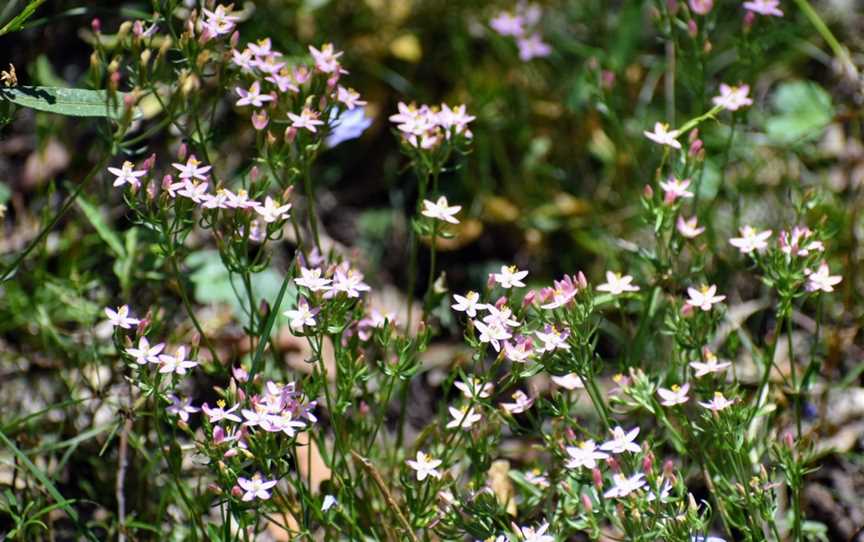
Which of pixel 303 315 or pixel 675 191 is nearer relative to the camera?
pixel 303 315

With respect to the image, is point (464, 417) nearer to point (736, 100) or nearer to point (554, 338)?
point (554, 338)

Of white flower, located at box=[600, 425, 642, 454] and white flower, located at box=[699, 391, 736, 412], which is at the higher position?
white flower, located at box=[699, 391, 736, 412]

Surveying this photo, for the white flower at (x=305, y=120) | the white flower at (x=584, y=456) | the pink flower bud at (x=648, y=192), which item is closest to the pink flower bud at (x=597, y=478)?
the white flower at (x=584, y=456)

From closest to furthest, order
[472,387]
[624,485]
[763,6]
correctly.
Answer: [624,485]
[472,387]
[763,6]

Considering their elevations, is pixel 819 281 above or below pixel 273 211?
below

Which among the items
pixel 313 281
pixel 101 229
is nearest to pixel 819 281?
pixel 313 281

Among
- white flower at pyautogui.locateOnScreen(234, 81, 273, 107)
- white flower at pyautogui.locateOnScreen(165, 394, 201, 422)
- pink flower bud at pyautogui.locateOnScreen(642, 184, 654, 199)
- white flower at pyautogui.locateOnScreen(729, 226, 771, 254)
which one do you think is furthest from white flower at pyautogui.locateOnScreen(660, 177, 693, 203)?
white flower at pyautogui.locateOnScreen(165, 394, 201, 422)

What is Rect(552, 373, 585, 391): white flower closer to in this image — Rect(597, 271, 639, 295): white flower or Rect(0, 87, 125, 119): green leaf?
Rect(597, 271, 639, 295): white flower
